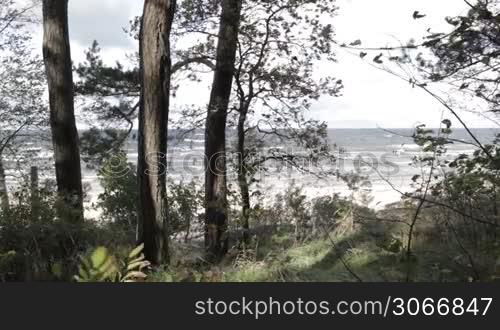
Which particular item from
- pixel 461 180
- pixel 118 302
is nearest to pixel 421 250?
pixel 461 180

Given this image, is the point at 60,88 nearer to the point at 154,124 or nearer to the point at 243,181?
the point at 154,124

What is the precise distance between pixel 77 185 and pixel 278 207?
356 centimetres

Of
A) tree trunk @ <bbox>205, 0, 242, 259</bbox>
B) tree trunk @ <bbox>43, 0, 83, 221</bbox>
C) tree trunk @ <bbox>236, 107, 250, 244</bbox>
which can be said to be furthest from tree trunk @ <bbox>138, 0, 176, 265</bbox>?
tree trunk @ <bbox>205, 0, 242, 259</bbox>

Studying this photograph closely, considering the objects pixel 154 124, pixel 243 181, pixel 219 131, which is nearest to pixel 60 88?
pixel 219 131

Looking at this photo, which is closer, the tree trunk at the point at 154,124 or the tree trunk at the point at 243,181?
the tree trunk at the point at 154,124

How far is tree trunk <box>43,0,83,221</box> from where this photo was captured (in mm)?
7324

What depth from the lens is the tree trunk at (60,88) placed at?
24.0 feet

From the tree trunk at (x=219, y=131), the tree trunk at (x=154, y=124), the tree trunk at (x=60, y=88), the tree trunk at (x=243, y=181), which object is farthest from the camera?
the tree trunk at (x=219, y=131)

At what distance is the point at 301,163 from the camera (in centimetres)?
1116

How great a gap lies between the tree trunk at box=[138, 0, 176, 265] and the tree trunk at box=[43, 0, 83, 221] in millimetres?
2817

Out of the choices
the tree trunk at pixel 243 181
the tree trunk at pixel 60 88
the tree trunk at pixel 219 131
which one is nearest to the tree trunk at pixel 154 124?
the tree trunk at pixel 243 181

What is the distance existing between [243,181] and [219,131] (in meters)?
1.07

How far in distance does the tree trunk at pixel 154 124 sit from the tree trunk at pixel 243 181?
7.75 ft

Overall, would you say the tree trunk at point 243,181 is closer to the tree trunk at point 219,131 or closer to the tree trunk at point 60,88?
the tree trunk at point 219,131
